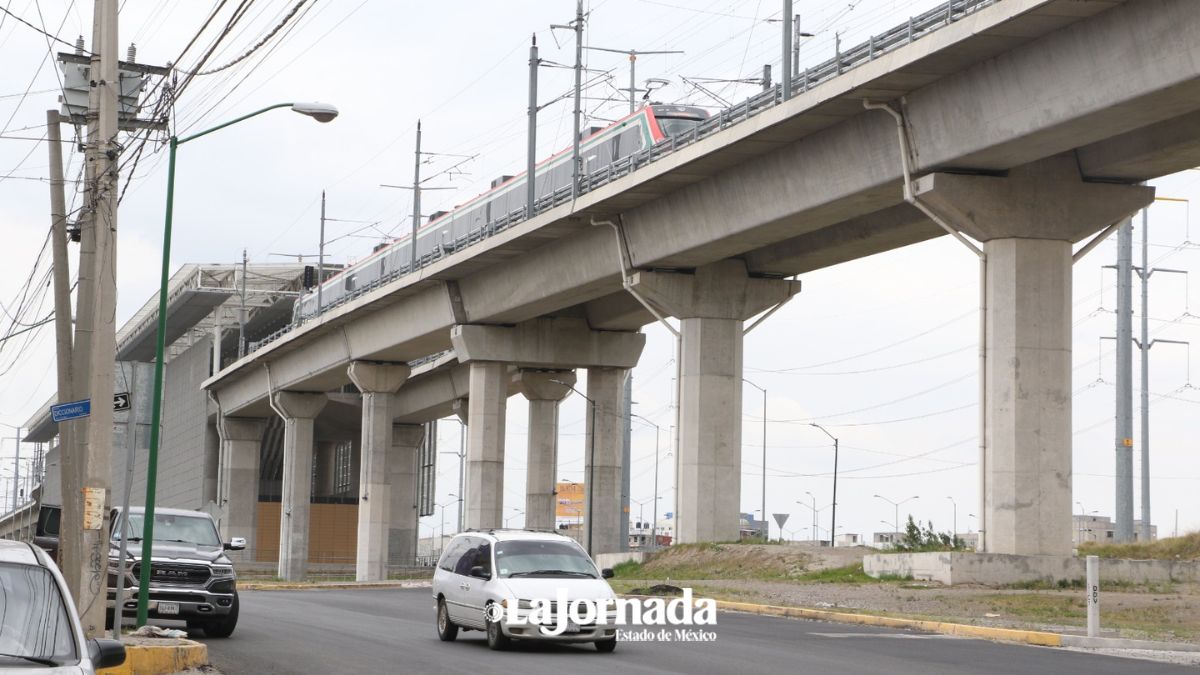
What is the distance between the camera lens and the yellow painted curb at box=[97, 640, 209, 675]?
17438 mm

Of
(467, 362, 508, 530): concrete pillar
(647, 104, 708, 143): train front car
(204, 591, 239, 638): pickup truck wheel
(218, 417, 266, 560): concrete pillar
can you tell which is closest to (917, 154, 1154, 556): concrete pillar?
(647, 104, 708, 143): train front car

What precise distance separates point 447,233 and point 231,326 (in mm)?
43821

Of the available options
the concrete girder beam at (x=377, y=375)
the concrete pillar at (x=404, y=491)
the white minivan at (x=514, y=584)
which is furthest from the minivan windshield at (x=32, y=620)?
the concrete pillar at (x=404, y=491)

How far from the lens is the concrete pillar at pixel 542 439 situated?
64125 mm

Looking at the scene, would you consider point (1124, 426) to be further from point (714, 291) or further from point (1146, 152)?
point (1146, 152)

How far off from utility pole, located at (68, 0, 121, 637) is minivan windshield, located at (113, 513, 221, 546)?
4610 millimetres

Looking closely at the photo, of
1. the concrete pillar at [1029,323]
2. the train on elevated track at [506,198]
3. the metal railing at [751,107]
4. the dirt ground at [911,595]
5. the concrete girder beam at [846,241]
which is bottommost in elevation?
the dirt ground at [911,595]

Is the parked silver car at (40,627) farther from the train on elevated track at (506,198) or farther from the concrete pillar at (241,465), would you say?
the concrete pillar at (241,465)

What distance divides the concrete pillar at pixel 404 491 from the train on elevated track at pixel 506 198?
1061 inches

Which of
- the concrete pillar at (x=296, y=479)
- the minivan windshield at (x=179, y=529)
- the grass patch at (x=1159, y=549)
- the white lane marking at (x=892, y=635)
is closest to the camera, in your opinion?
the white lane marking at (x=892, y=635)

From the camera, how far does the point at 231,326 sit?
103938 millimetres

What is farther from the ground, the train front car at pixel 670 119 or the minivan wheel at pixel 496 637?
the train front car at pixel 670 119

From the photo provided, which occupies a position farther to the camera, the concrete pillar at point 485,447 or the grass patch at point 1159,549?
the concrete pillar at point 485,447

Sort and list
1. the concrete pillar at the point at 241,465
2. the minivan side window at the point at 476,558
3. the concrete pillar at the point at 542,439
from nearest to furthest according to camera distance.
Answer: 1. the minivan side window at the point at 476,558
2. the concrete pillar at the point at 542,439
3. the concrete pillar at the point at 241,465
